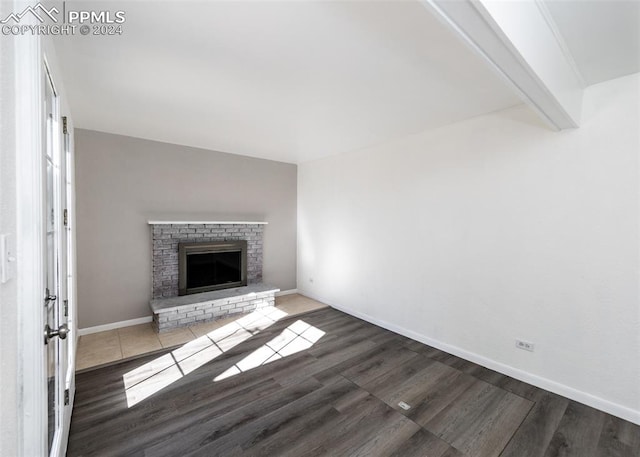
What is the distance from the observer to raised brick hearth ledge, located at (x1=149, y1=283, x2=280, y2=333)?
376 cm

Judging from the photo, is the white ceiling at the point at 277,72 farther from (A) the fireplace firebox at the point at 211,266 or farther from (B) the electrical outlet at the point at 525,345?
(B) the electrical outlet at the point at 525,345

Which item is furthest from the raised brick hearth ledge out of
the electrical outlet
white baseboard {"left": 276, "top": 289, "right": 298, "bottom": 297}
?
the electrical outlet

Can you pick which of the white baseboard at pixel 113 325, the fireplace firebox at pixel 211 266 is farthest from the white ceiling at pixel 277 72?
the white baseboard at pixel 113 325

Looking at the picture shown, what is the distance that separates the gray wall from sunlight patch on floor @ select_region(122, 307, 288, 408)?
1257 millimetres

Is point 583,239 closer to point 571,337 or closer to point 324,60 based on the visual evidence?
point 571,337

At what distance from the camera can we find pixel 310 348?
11.0 feet

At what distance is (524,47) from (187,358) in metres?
3.80

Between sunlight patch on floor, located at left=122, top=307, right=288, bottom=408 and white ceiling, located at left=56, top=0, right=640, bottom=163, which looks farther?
sunlight patch on floor, located at left=122, top=307, right=288, bottom=408

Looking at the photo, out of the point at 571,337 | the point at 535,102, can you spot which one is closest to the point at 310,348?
the point at 571,337

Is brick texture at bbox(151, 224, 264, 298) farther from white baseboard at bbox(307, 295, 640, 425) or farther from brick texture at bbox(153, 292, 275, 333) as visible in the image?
white baseboard at bbox(307, 295, 640, 425)

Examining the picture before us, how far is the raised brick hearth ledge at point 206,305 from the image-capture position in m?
3.76

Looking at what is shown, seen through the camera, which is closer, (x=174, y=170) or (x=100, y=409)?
(x=100, y=409)

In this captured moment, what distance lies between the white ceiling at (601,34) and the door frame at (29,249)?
7.80 feet

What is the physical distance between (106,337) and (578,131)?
5511 mm
